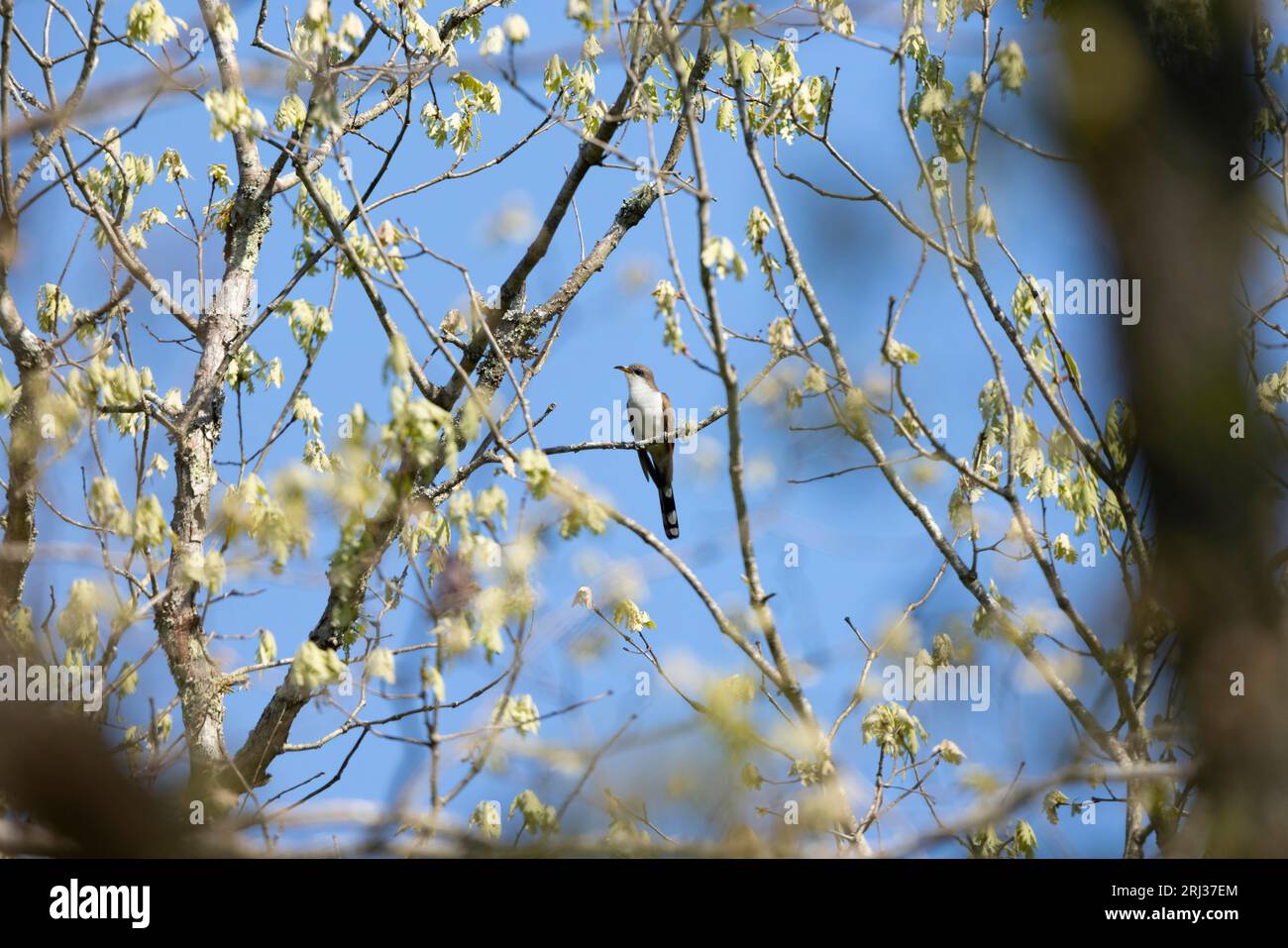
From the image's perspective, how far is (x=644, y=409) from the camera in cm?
1049

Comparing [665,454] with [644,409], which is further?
[665,454]

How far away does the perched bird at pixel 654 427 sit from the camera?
10.3m

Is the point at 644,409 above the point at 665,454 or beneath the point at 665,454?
above

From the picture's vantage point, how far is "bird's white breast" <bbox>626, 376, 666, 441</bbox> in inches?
405

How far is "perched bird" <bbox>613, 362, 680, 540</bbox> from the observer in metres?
10.3

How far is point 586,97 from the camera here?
687 cm

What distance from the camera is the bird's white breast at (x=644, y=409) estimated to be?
405 inches

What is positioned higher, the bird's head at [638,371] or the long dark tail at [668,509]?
the bird's head at [638,371]

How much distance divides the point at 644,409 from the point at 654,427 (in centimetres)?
25

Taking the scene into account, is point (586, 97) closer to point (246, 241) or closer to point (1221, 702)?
point (246, 241)

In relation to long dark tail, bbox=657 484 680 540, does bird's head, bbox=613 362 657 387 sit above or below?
above

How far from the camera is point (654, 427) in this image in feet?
33.9
